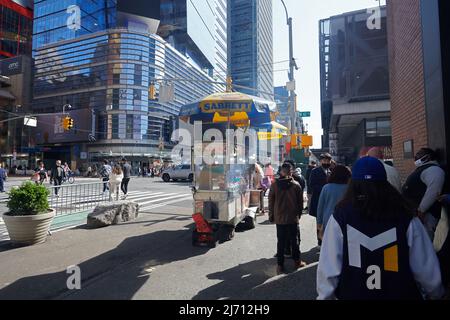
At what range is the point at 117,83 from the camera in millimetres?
57906

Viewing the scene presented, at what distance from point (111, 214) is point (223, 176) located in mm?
3913

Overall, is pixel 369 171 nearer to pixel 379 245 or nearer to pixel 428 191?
pixel 379 245

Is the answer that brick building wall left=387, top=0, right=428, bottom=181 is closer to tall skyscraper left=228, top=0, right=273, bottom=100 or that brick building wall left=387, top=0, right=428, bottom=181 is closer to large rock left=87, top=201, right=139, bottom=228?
large rock left=87, top=201, right=139, bottom=228

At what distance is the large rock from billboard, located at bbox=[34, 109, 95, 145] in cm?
5373

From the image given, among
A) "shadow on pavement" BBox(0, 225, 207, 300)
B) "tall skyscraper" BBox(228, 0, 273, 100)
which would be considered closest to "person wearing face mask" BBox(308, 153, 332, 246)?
"shadow on pavement" BBox(0, 225, 207, 300)

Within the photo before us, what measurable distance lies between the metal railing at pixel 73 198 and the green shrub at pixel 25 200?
241 centimetres

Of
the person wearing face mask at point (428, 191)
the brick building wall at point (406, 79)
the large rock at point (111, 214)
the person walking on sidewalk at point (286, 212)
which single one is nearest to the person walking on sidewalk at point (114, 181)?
the large rock at point (111, 214)

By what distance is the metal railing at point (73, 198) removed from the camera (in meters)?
9.30

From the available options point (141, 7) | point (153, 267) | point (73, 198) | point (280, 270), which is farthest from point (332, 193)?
point (141, 7)

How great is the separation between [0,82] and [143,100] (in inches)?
1316

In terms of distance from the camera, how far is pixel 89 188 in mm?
10680

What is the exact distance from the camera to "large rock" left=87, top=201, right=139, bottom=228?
7.90 m

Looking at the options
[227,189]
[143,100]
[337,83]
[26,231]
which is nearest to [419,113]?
[227,189]
